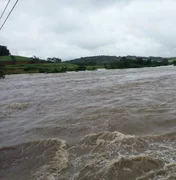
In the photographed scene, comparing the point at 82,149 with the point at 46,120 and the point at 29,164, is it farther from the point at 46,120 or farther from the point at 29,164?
the point at 46,120

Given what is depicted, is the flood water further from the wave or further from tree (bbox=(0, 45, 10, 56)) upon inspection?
tree (bbox=(0, 45, 10, 56))

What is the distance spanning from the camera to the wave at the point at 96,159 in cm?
618

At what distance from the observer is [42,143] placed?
9008mm

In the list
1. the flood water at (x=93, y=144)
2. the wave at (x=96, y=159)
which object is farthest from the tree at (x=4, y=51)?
the wave at (x=96, y=159)

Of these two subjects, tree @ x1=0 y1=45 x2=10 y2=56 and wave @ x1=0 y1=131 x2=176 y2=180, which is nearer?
wave @ x1=0 y1=131 x2=176 y2=180

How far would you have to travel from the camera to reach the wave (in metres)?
6.18

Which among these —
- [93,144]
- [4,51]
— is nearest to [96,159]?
[93,144]

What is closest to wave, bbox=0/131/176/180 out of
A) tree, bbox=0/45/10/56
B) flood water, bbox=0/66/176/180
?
flood water, bbox=0/66/176/180

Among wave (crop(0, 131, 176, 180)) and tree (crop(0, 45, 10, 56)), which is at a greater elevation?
tree (crop(0, 45, 10, 56))

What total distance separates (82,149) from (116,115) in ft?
13.8

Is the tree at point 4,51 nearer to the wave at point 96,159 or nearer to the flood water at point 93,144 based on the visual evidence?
the flood water at point 93,144

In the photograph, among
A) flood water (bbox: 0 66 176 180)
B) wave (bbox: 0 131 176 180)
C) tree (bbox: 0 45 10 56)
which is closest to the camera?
wave (bbox: 0 131 176 180)

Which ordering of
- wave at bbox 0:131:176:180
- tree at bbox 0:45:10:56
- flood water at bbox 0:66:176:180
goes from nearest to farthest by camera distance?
wave at bbox 0:131:176:180, flood water at bbox 0:66:176:180, tree at bbox 0:45:10:56

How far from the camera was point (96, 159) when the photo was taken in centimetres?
704
